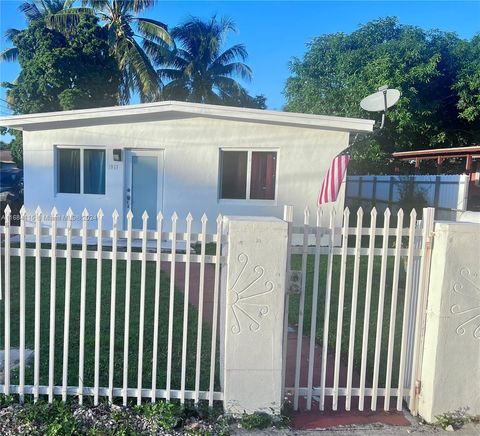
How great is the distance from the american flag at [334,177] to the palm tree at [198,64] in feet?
57.4

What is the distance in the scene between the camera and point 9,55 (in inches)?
853

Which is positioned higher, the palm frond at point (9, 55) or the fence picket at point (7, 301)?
the palm frond at point (9, 55)

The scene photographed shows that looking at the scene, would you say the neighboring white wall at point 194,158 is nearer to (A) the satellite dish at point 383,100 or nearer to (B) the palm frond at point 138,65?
(A) the satellite dish at point 383,100

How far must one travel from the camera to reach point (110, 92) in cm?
2206

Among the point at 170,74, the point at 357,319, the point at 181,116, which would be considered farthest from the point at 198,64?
the point at 357,319

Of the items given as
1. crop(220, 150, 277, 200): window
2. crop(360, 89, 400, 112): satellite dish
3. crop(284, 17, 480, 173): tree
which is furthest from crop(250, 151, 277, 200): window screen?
crop(284, 17, 480, 173): tree

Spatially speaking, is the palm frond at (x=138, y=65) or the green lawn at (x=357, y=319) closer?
the green lawn at (x=357, y=319)

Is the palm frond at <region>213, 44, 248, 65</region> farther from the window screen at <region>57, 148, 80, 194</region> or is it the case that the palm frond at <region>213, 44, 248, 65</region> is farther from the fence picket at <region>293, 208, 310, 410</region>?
the fence picket at <region>293, 208, 310, 410</region>

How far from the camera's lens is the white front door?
11.1 metres

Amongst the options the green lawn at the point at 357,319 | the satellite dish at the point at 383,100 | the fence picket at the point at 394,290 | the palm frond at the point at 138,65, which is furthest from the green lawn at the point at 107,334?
the palm frond at the point at 138,65

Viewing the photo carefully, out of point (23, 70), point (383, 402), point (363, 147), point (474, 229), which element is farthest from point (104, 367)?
point (23, 70)

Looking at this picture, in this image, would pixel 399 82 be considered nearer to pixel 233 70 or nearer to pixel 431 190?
pixel 431 190

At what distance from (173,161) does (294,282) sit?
8179 mm

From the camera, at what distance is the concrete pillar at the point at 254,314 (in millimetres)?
3105
